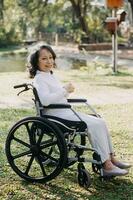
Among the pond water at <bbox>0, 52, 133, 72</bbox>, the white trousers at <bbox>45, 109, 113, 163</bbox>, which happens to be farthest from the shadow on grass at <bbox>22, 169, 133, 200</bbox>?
the pond water at <bbox>0, 52, 133, 72</bbox>

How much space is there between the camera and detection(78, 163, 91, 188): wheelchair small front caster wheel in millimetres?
4133

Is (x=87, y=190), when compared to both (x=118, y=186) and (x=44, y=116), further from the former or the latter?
(x=44, y=116)

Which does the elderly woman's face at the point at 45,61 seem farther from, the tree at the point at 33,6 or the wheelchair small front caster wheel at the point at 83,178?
the tree at the point at 33,6

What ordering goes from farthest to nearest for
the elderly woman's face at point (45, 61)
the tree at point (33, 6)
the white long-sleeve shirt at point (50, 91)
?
the tree at point (33, 6), the elderly woman's face at point (45, 61), the white long-sleeve shirt at point (50, 91)

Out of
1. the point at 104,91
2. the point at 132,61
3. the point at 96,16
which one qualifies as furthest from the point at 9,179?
the point at 96,16

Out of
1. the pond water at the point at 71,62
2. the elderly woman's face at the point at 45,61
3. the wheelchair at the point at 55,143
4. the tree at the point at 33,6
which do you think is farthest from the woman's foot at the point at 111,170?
the tree at the point at 33,6

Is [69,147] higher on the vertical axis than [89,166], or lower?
higher

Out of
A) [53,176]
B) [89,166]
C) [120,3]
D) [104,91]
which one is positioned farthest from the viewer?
[120,3]

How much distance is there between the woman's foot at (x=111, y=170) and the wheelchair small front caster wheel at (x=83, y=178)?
151 mm

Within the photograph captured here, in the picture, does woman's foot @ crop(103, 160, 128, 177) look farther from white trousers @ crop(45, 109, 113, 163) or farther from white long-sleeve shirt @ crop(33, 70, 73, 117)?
white long-sleeve shirt @ crop(33, 70, 73, 117)

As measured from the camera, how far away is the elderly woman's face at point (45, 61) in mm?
4406

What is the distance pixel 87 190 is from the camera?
163 inches

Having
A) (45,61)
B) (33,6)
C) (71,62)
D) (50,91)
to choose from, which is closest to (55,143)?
(50,91)

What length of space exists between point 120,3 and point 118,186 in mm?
10555
